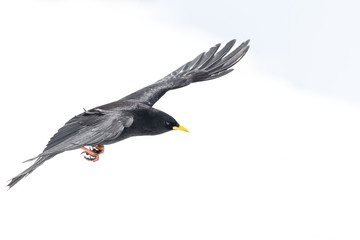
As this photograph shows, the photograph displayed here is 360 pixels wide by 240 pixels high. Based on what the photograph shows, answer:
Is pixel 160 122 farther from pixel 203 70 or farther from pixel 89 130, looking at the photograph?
pixel 203 70

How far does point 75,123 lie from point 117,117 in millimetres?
746

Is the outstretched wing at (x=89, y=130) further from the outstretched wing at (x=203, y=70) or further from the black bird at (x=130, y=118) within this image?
the outstretched wing at (x=203, y=70)

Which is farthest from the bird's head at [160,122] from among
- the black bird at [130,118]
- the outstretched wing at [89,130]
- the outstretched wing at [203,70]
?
the outstretched wing at [203,70]

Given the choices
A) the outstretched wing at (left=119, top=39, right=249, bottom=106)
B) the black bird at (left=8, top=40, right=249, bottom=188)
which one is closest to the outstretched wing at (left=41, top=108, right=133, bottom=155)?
the black bird at (left=8, top=40, right=249, bottom=188)

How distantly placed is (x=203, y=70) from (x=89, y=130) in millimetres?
5298

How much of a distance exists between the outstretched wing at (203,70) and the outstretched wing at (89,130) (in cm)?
296

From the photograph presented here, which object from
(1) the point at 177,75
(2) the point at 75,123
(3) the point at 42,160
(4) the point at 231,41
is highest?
(4) the point at 231,41

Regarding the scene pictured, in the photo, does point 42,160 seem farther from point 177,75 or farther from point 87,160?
point 177,75

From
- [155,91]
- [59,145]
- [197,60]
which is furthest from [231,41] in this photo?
[59,145]

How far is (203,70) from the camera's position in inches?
713

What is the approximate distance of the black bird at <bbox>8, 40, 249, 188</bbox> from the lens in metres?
13.1

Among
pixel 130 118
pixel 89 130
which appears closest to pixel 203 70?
pixel 130 118

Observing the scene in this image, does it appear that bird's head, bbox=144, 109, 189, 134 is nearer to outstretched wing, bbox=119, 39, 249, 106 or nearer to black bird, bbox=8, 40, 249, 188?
black bird, bbox=8, 40, 249, 188

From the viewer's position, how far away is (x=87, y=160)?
1563 centimetres
